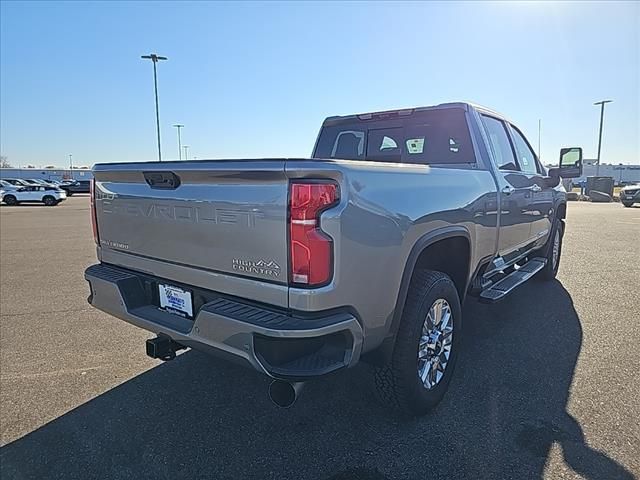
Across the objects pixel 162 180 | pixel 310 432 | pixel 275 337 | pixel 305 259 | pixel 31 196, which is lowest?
pixel 31 196

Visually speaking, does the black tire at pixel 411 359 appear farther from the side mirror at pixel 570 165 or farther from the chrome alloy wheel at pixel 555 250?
the chrome alloy wheel at pixel 555 250

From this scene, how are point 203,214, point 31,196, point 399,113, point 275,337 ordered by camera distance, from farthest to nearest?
point 31,196, point 399,113, point 203,214, point 275,337

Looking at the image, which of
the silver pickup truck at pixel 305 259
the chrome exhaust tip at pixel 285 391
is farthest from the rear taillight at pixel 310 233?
the chrome exhaust tip at pixel 285 391

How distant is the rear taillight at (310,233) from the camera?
2078 mm

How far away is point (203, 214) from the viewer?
244cm

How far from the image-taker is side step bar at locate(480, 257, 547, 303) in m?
3.83

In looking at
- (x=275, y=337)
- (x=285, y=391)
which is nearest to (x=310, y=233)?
(x=275, y=337)

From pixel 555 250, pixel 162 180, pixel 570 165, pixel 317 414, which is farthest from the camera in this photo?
pixel 555 250

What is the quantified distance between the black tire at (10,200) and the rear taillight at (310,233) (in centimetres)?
3340

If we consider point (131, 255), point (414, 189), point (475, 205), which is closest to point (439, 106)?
point (475, 205)

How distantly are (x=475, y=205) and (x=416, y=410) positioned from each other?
1.52 metres

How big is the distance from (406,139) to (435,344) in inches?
84.9

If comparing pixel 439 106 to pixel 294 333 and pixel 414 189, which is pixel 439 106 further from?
pixel 294 333

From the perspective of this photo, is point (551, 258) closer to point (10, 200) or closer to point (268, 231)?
point (268, 231)
